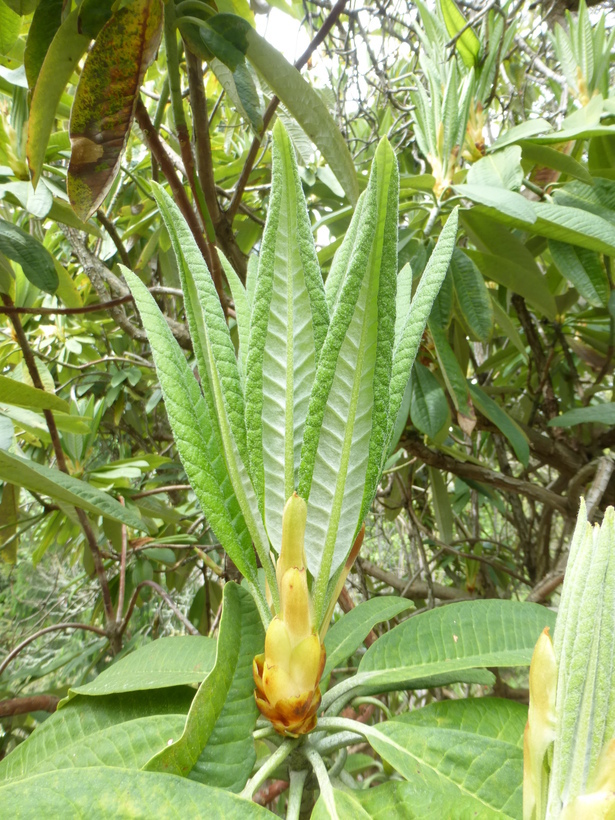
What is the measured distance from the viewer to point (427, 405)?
90 centimetres

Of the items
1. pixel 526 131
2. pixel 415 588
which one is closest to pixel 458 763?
pixel 526 131

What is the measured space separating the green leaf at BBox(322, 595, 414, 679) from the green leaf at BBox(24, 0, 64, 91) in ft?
1.96

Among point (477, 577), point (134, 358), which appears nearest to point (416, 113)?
point (134, 358)

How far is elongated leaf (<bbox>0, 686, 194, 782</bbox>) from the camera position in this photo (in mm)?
324

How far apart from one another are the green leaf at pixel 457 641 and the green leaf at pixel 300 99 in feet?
1.46

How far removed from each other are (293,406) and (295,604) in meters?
0.13

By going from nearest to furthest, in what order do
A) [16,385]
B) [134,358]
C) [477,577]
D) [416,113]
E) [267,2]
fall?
[16,385], [267,2], [416,113], [134,358], [477,577]

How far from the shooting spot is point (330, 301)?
418 mm

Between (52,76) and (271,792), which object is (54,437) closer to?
(52,76)

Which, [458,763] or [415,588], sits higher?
[458,763]

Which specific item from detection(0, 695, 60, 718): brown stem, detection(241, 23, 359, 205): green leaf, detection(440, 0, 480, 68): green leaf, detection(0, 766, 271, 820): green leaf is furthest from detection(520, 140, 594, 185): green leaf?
detection(0, 695, 60, 718): brown stem

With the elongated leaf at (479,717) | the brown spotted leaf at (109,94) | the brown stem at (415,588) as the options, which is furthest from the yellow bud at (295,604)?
the brown stem at (415,588)

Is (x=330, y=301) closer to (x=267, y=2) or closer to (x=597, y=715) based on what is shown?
(x=597, y=715)

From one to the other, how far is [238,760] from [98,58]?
0.54 metres
